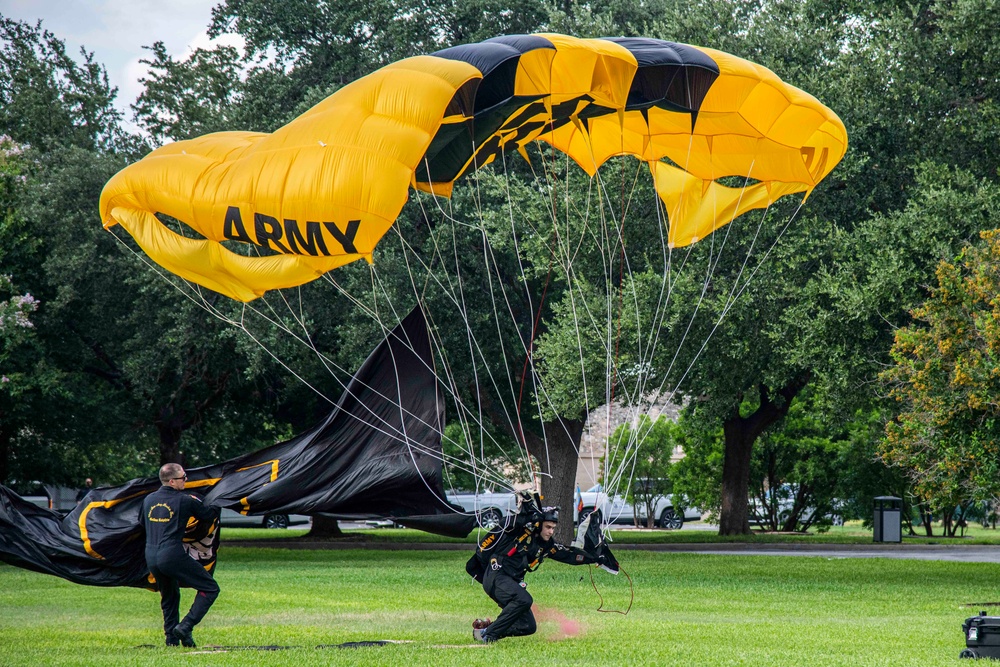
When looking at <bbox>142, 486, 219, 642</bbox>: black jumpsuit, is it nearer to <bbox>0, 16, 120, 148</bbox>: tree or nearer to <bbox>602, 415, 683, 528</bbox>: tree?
<bbox>0, 16, 120, 148</bbox>: tree

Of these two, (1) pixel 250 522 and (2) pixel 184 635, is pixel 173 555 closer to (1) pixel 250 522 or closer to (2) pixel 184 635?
(2) pixel 184 635

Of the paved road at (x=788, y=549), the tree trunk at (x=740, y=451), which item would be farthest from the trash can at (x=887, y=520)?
the tree trunk at (x=740, y=451)

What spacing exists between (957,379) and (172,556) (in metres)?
10.6

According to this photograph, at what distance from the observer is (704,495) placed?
120 ft

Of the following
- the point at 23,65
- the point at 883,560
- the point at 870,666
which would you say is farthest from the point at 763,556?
the point at 23,65

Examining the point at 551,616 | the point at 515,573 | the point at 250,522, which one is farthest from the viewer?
the point at 250,522

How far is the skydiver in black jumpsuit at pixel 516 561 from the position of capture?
1055 cm

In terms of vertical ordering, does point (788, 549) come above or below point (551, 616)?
above

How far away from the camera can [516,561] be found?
35.2 ft

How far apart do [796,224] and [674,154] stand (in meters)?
6.00

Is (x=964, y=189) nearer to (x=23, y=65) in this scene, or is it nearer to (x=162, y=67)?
(x=162, y=67)

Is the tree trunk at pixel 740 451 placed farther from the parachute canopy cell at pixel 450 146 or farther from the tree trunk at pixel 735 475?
the parachute canopy cell at pixel 450 146

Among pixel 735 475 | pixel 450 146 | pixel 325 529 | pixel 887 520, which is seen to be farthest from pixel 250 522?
pixel 450 146

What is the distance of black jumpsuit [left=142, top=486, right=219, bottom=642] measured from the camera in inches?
403
